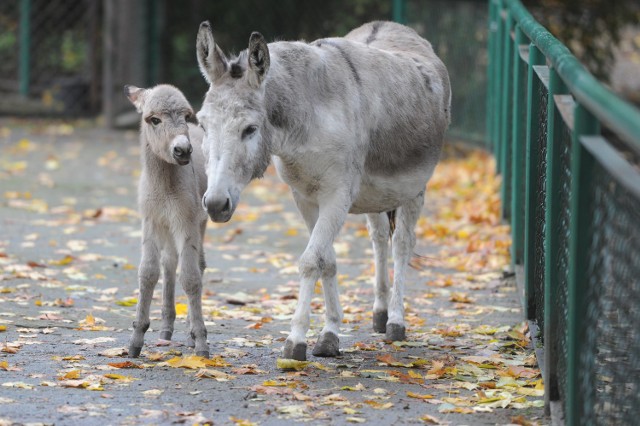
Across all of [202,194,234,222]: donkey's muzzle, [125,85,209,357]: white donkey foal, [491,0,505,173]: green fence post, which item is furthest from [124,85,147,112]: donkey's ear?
[491,0,505,173]: green fence post

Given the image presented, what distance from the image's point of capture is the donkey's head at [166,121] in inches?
224

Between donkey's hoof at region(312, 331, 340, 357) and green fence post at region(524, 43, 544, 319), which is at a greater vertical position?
green fence post at region(524, 43, 544, 319)

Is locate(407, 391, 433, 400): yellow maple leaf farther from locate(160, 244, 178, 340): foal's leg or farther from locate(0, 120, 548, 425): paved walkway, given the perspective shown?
locate(160, 244, 178, 340): foal's leg

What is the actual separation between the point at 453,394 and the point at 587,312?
55.7 inches

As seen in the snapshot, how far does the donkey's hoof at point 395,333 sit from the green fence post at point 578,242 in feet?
7.85

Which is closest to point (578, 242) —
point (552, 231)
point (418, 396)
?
point (552, 231)

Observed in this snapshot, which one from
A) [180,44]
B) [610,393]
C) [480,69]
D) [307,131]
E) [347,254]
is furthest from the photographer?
[180,44]

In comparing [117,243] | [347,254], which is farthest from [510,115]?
[117,243]

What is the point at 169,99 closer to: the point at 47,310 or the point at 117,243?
the point at 47,310

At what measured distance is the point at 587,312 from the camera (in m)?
3.89

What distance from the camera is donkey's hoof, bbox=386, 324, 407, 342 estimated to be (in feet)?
20.8

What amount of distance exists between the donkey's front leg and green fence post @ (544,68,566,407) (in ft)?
6.10

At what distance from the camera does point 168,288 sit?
20.2 feet

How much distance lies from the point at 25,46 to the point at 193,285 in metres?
12.6
